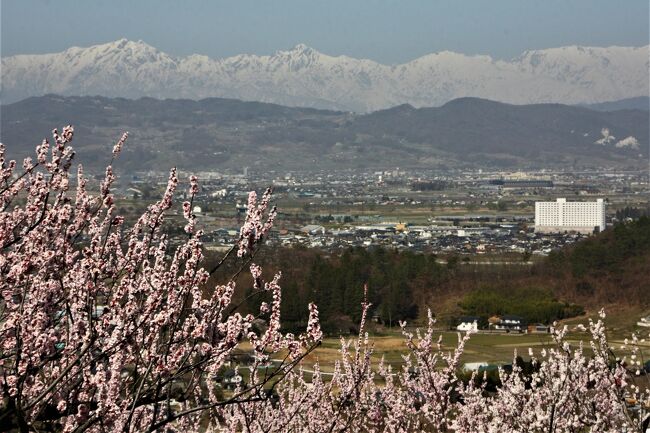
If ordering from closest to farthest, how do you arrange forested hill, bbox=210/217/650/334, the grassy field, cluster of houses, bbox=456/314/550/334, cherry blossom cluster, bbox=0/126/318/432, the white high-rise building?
cherry blossom cluster, bbox=0/126/318/432, the grassy field, cluster of houses, bbox=456/314/550/334, forested hill, bbox=210/217/650/334, the white high-rise building

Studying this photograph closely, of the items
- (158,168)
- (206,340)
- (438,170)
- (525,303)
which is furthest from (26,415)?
(438,170)

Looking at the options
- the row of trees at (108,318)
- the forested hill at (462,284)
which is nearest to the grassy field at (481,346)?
the forested hill at (462,284)

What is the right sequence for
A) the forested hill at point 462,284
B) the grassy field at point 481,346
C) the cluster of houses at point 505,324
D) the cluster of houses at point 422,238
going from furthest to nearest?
the cluster of houses at point 422,238 < the forested hill at point 462,284 < the cluster of houses at point 505,324 < the grassy field at point 481,346

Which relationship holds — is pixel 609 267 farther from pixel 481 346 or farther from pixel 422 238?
pixel 422 238

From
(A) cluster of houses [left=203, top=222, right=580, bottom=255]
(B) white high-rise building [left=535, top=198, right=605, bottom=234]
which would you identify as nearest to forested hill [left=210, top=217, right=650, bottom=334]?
(A) cluster of houses [left=203, top=222, right=580, bottom=255]

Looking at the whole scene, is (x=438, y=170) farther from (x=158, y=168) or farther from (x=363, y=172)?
(x=158, y=168)

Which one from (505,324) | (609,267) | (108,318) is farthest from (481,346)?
(108,318)

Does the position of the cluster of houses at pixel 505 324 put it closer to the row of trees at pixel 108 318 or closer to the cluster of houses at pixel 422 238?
the cluster of houses at pixel 422 238

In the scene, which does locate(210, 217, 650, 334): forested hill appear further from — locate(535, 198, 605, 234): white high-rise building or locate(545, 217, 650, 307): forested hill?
locate(535, 198, 605, 234): white high-rise building
